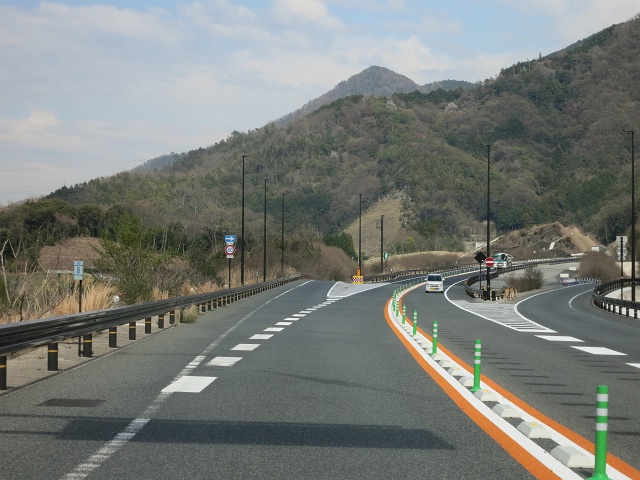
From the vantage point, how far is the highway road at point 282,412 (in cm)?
760

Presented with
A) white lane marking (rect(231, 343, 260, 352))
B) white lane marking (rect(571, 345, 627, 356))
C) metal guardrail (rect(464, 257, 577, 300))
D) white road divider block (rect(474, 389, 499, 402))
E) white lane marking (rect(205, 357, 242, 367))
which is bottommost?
metal guardrail (rect(464, 257, 577, 300))

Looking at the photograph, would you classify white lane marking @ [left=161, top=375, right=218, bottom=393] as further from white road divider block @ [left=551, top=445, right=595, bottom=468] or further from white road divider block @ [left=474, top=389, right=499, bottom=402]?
white road divider block @ [left=551, top=445, right=595, bottom=468]

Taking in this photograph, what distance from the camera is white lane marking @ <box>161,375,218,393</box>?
39.9 feet

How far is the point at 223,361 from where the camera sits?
1606cm

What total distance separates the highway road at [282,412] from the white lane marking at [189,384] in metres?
0.04

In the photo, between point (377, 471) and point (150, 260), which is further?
point (150, 260)

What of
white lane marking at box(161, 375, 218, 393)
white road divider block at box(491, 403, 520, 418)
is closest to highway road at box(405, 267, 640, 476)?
white road divider block at box(491, 403, 520, 418)

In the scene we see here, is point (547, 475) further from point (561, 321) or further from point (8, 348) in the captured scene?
point (561, 321)

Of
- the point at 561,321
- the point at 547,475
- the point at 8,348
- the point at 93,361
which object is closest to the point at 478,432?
the point at 547,475

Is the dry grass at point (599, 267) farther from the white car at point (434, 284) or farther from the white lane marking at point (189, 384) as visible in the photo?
the white lane marking at point (189, 384)

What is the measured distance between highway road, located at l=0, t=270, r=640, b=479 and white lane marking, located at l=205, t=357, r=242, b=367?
38 mm

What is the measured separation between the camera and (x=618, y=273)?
12025 centimetres

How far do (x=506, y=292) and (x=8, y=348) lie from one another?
5223cm

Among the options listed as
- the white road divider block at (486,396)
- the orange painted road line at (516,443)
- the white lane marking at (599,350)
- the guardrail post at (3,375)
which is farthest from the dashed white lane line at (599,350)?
the guardrail post at (3,375)
